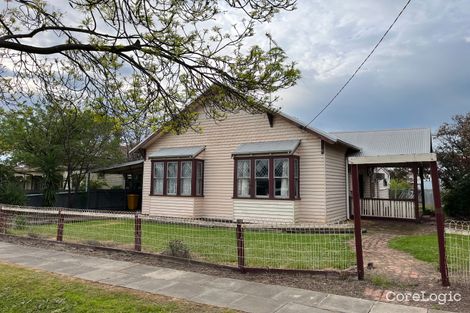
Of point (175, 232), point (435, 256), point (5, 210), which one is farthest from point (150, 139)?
point (435, 256)

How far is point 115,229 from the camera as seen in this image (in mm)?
10008

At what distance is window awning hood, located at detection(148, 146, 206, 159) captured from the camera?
15234mm

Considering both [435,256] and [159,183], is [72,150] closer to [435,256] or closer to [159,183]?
[159,183]

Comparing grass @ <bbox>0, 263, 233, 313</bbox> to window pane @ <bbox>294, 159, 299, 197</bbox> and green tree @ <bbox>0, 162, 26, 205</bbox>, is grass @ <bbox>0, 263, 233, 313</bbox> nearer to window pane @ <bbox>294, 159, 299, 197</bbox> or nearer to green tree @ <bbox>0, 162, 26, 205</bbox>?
window pane @ <bbox>294, 159, 299, 197</bbox>

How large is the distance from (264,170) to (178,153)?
4.11 m

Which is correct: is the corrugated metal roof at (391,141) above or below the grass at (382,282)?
above

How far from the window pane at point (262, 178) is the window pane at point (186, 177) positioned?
3154 millimetres

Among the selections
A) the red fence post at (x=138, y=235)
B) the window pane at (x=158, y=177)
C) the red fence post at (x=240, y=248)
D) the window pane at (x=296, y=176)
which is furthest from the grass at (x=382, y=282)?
the window pane at (x=158, y=177)

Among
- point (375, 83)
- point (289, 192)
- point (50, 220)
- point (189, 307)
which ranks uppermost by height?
point (375, 83)

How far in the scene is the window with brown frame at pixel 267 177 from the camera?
42.7 feet

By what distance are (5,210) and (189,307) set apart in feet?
29.5

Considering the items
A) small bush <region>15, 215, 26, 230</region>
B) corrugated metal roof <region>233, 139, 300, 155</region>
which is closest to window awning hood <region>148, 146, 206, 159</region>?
corrugated metal roof <region>233, 139, 300, 155</region>

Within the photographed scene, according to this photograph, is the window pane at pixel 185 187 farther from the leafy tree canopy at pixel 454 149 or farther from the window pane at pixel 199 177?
the leafy tree canopy at pixel 454 149

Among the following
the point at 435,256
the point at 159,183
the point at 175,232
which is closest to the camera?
the point at 435,256
